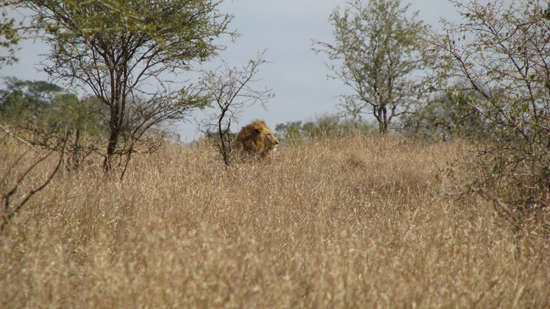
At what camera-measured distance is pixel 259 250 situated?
3.29 m

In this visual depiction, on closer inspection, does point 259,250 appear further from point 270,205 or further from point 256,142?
point 256,142

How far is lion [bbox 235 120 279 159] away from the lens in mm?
9852

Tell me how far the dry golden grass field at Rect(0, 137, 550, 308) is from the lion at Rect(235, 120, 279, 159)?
1183 millimetres

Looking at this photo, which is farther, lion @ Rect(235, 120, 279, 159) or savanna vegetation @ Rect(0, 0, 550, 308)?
lion @ Rect(235, 120, 279, 159)

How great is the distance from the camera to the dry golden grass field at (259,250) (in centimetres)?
289

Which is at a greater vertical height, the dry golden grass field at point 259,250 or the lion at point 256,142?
the lion at point 256,142

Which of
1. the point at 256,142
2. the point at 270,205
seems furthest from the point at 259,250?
the point at 256,142

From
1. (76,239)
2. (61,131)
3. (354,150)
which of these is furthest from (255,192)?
(354,150)

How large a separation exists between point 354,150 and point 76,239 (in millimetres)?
8168

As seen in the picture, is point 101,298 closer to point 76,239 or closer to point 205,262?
point 205,262

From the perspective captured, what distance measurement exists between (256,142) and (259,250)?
21.9ft

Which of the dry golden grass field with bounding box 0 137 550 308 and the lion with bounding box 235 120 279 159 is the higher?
the lion with bounding box 235 120 279 159

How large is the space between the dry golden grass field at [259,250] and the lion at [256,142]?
1.18 meters

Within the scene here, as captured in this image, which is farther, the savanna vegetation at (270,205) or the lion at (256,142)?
the lion at (256,142)
